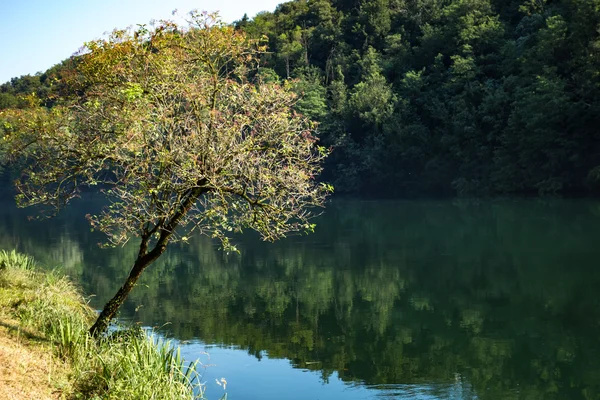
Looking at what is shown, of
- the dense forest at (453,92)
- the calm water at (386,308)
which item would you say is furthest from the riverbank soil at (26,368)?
the dense forest at (453,92)

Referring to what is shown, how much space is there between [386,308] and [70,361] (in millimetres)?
10291

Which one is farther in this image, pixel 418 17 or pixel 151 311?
pixel 418 17

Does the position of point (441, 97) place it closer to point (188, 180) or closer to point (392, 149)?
point (392, 149)

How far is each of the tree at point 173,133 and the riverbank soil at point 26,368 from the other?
53.5 inches

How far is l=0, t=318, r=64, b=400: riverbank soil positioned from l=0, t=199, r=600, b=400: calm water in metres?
3.27

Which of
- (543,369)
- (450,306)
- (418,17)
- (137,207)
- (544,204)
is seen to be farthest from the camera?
(418,17)

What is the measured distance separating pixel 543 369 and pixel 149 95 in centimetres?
885

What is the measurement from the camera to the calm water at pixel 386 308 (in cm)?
1255

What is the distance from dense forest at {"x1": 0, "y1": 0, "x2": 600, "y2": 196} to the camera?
49.7 m

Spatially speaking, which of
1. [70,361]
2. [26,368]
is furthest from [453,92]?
[26,368]

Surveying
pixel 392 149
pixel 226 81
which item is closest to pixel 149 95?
pixel 226 81

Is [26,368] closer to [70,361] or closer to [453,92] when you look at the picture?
[70,361]

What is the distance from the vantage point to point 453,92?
63.0 m

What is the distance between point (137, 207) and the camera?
10812 millimetres
